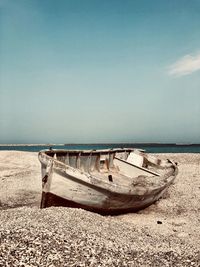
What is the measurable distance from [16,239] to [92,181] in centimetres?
410

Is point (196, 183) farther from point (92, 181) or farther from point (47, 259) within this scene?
point (47, 259)

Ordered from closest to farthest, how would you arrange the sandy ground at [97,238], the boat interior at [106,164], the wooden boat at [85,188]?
the sandy ground at [97,238]
the wooden boat at [85,188]
the boat interior at [106,164]

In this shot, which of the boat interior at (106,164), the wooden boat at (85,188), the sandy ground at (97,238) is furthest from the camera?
the boat interior at (106,164)

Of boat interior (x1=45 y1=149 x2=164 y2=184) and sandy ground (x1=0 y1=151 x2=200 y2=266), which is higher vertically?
boat interior (x1=45 y1=149 x2=164 y2=184)

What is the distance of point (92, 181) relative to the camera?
1022 centimetres

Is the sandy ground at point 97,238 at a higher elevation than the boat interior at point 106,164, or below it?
below

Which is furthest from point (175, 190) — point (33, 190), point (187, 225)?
point (33, 190)

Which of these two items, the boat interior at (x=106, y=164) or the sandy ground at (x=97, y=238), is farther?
the boat interior at (x=106, y=164)

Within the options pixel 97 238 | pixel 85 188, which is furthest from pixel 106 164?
pixel 97 238

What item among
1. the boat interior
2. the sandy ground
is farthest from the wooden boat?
the sandy ground

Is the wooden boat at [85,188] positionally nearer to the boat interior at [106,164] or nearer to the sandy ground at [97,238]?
the boat interior at [106,164]

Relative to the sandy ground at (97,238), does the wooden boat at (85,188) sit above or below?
above

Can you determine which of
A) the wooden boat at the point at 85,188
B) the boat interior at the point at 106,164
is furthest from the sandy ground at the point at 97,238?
the boat interior at the point at 106,164

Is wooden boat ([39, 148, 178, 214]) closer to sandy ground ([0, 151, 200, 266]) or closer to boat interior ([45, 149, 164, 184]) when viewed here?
boat interior ([45, 149, 164, 184])
